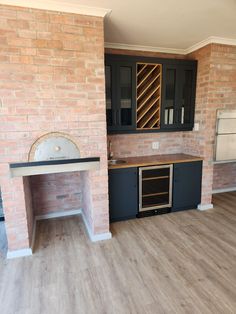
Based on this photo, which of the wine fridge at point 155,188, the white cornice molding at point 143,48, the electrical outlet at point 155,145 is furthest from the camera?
the electrical outlet at point 155,145

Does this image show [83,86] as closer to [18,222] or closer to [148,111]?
[148,111]

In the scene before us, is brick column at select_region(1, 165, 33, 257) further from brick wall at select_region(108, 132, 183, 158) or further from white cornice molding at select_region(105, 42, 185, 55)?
white cornice molding at select_region(105, 42, 185, 55)

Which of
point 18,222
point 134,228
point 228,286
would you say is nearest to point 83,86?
point 18,222

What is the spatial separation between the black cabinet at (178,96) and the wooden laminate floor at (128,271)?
5.33 ft

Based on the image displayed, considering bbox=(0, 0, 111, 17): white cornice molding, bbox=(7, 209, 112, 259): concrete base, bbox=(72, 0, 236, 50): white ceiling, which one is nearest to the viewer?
bbox=(0, 0, 111, 17): white cornice molding

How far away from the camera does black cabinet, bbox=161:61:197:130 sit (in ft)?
10.5

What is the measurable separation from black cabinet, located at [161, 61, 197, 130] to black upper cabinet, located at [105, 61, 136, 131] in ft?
1.80

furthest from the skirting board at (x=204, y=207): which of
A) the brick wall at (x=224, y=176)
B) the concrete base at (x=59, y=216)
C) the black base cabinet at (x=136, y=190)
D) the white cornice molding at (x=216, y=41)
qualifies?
the white cornice molding at (x=216, y=41)

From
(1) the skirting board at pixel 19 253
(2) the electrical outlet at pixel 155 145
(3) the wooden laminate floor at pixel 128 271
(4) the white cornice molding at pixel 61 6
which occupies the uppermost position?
(4) the white cornice molding at pixel 61 6

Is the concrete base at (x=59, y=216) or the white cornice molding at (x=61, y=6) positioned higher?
the white cornice molding at (x=61, y=6)

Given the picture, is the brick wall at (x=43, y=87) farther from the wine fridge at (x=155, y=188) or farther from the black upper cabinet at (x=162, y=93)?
the wine fridge at (x=155, y=188)

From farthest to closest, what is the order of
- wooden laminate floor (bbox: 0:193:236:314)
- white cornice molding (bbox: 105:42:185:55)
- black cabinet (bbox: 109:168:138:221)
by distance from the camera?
white cornice molding (bbox: 105:42:185:55) → black cabinet (bbox: 109:168:138:221) → wooden laminate floor (bbox: 0:193:236:314)

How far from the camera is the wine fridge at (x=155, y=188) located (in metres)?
3.00

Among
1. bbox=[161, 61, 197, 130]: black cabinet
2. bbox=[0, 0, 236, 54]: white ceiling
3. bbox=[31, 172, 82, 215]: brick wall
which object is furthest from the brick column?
bbox=[161, 61, 197, 130]: black cabinet
